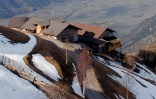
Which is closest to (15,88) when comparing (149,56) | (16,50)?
(16,50)

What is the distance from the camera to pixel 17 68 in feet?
151

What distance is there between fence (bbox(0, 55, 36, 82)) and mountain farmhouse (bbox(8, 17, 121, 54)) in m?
35.6

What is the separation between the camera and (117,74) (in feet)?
219

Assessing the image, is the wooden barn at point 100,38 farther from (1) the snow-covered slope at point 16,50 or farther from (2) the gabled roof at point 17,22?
(1) the snow-covered slope at point 16,50

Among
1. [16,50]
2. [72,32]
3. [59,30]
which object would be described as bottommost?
[16,50]

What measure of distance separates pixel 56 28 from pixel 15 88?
162ft

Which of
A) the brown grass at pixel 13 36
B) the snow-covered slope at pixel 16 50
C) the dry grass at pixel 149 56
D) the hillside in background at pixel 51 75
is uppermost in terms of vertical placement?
the brown grass at pixel 13 36

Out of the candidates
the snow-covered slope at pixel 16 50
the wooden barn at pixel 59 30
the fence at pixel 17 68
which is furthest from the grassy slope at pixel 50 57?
the wooden barn at pixel 59 30

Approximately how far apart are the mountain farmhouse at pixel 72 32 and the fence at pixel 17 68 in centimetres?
3561

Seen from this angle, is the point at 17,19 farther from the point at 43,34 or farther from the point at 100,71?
the point at 100,71

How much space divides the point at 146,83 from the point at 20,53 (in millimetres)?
27877

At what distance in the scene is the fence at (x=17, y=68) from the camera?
1709 inches

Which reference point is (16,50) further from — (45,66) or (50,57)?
(45,66)

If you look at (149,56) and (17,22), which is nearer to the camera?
(17,22)
